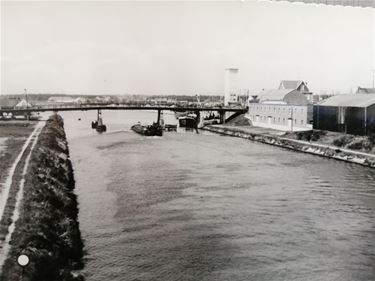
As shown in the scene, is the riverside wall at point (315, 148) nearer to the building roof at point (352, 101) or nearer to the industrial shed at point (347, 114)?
the industrial shed at point (347, 114)

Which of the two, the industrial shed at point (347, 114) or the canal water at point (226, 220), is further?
the industrial shed at point (347, 114)

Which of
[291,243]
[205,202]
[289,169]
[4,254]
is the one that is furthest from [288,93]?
[4,254]

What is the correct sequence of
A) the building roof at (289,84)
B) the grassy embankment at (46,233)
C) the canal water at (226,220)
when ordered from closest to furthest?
the grassy embankment at (46,233) → the canal water at (226,220) → the building roof at (289,84)

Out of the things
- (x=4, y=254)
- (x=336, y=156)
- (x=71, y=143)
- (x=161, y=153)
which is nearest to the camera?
(x=4, y=254)

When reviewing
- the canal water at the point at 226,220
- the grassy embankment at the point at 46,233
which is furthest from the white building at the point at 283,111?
the grassy embankment at the point at 46,233

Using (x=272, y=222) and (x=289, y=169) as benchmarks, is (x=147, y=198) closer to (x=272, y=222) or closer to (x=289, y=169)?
(x=272, y=222)

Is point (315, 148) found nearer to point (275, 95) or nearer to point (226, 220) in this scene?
point (226, 220)

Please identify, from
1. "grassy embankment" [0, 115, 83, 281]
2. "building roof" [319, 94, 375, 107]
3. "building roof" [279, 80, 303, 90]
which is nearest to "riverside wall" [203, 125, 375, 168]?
"building roof" [319, 94, 375, 107]
